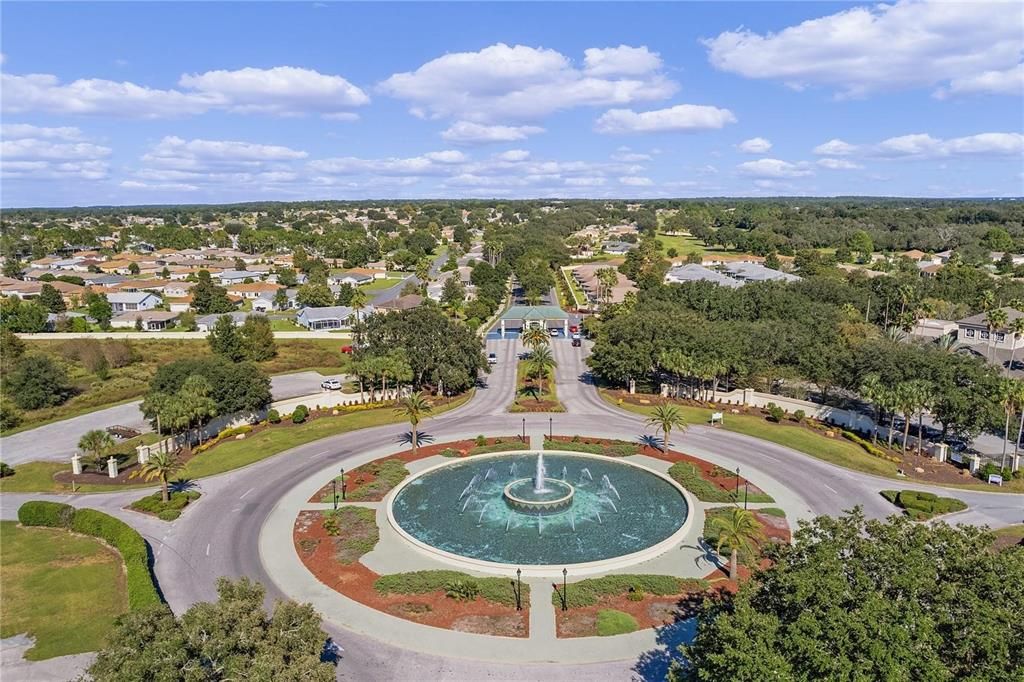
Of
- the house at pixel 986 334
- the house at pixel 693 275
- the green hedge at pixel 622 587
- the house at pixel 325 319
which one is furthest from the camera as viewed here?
the house at pixel 693 275

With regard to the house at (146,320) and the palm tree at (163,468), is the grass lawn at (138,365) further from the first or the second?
the palm tree at (163,468)

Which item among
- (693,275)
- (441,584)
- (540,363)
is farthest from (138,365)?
(693,275)

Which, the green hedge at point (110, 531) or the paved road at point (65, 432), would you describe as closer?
the green hedge at point (110, 531)

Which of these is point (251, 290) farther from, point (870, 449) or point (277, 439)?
point (870, 449)

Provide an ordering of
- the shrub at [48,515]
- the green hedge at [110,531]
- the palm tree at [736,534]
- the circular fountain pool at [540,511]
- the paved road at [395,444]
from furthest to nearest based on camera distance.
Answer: the shrub at [48,515] → the circular fountain pool at [540,511] → the palm tree at [736,534] → the green hedge at [110,531] → the paved road at [395,444]

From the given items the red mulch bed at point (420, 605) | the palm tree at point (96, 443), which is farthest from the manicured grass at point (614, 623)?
the palm tree at point (96, 443)

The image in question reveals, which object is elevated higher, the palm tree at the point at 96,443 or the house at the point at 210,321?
the house at the point at 210,321

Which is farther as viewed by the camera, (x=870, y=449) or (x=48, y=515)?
(x=870, y=449)
